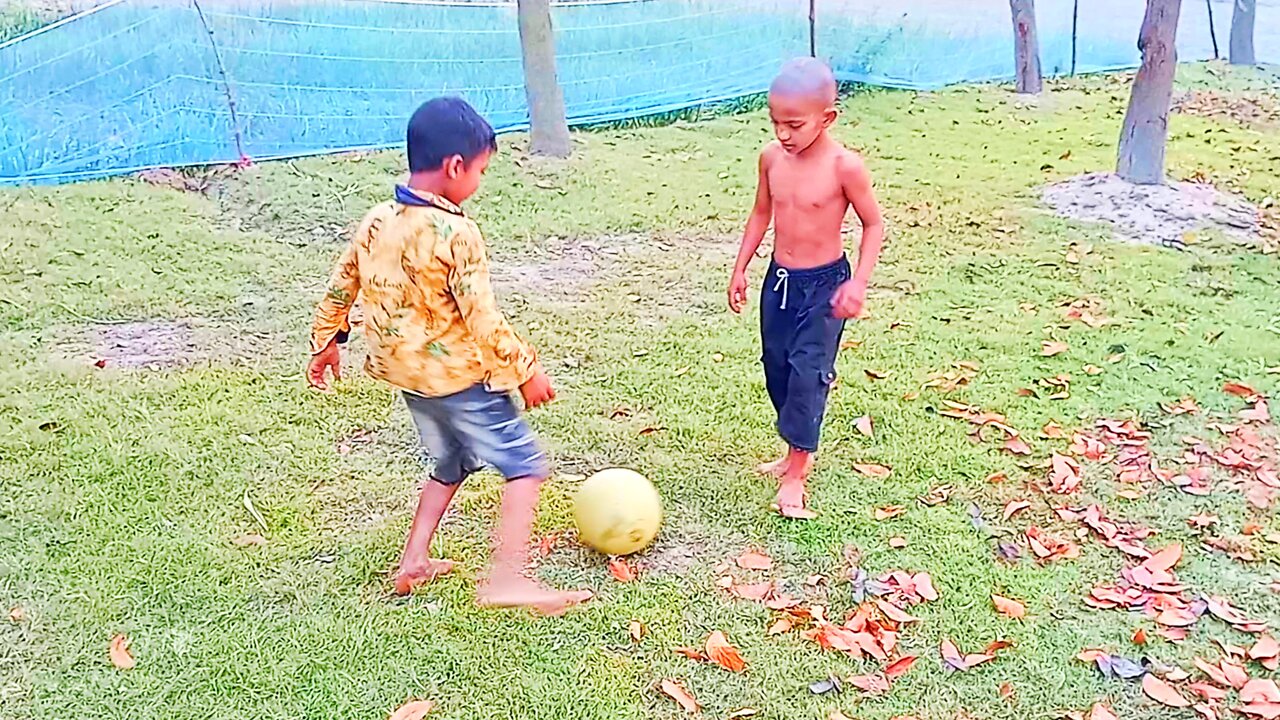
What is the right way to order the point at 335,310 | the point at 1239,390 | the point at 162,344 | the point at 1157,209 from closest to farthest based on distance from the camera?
the point at 335,310 < the point at 1239,390 < the point at 162,344 < the point at 1157,209

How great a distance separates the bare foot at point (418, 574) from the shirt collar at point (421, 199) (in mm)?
990

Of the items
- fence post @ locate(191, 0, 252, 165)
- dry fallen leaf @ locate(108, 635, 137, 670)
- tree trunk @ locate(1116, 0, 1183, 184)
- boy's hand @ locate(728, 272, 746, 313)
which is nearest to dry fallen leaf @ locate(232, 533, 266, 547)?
dry fallen leaf @ locate(108, 635, 137, 670)

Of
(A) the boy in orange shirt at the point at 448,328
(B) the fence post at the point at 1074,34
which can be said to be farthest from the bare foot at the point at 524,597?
(B) the fence post at the point at 1074,34

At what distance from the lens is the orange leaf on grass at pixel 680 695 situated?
2449 millimetres

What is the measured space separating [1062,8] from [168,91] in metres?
11.1

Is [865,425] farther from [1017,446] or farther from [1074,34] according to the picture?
[1074,34]

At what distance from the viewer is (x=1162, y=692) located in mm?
2496

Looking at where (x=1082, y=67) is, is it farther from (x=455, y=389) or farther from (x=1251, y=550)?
(x=455, y=389)

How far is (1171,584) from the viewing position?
291 centimetres

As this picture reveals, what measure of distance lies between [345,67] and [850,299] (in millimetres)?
5852

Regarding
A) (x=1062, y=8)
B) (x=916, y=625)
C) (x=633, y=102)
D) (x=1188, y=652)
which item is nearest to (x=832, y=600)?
(x=916, y=625)

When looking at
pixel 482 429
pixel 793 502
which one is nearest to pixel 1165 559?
pixel 793 502

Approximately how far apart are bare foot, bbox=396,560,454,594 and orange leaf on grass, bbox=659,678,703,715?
0.73 meters

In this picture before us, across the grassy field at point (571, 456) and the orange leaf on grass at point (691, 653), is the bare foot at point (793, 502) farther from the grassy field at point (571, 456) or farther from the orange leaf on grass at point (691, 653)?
the orange leaf on grass at point (691, 653)
